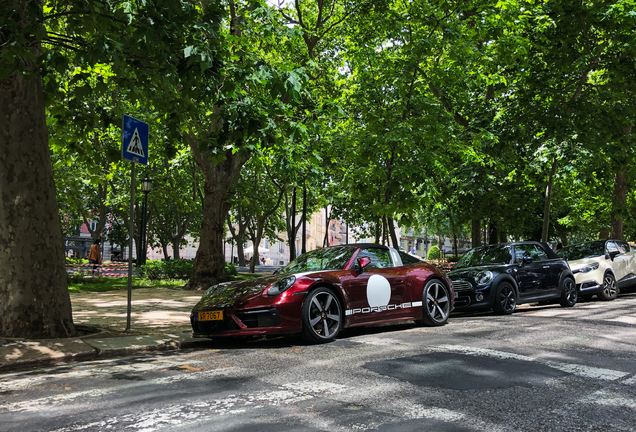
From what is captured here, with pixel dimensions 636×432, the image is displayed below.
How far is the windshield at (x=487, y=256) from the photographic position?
12.3 metres

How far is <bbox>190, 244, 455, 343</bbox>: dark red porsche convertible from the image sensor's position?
7.16 meters

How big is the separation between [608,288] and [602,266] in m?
0.64

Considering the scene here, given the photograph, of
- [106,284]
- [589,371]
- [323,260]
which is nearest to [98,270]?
[106,284]

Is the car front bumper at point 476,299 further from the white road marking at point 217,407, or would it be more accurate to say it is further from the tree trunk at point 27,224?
the tree trunk at point 27,224

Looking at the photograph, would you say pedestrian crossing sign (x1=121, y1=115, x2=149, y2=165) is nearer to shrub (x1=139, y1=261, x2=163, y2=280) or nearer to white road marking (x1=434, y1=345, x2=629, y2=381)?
white road marking (x1=434, y1=345, x2=629, y2=381)

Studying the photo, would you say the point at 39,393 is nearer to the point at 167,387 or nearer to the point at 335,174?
the point at 167,387

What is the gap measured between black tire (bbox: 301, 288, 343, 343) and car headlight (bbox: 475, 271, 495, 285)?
15.0ft

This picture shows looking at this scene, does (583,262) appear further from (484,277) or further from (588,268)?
(484,277)

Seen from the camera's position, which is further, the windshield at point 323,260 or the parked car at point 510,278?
the parked car at point 510,278

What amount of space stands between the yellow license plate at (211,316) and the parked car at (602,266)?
423 inches

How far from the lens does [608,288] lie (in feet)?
49.3

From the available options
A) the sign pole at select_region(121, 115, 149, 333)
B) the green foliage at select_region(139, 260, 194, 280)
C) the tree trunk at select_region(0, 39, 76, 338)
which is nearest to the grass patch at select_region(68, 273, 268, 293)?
the green foliage at select_region(139, 260, 194, 280)

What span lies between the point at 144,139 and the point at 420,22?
8596mm

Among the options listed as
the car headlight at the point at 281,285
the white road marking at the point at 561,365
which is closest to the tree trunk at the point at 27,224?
the car headlight at the point at 281,285
